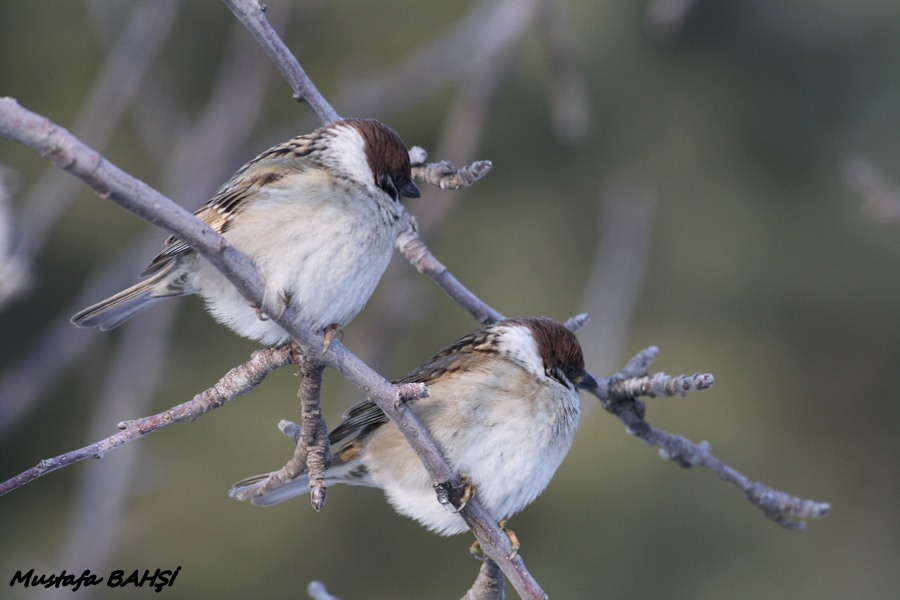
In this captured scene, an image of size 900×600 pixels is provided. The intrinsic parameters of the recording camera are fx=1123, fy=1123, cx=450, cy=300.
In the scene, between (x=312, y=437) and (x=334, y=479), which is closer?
(x=312, y=437)

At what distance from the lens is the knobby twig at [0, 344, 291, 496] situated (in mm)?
1822

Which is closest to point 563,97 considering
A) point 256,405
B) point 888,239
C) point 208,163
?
point 208,163

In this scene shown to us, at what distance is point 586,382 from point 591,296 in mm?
2824

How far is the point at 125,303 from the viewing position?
8.78ft

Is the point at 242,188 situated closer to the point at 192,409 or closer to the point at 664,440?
the point at 192,409

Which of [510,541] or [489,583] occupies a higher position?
[510,541]

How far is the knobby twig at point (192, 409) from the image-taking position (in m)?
1.82

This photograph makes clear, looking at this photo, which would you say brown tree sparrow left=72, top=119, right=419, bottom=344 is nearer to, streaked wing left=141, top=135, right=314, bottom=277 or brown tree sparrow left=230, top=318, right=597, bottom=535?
streaked wing left=141, top=135, right=314, bottom=277

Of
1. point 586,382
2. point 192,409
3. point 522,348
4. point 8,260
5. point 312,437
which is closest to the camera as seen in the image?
point 8,260

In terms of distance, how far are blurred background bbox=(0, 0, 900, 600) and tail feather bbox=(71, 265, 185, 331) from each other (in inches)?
101

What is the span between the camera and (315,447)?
2057 millimetres

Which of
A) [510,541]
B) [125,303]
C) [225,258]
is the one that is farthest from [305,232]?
[510,541]

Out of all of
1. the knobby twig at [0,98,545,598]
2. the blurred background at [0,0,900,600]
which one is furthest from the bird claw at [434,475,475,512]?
the blurred background at [0,0,900,600]

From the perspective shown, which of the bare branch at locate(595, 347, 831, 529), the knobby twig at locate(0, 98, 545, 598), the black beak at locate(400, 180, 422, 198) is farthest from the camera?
the black beak at locate(400, 180, 422, 198)
